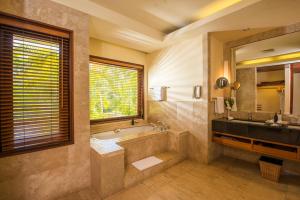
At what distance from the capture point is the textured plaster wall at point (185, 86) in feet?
9.25

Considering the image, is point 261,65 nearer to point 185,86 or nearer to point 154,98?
point 185,86

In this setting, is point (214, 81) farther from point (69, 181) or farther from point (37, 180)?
point (37, 180)

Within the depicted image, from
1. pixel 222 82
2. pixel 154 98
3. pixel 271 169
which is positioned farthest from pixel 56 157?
pixel 271 169

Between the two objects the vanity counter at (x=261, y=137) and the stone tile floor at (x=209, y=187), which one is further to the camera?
the vanity counter at (x=261, y=137)

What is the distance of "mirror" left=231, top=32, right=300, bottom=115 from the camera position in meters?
2.45

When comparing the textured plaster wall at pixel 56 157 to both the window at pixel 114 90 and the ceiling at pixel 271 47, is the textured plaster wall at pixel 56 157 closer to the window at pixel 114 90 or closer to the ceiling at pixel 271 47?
the window at pixel 114 90

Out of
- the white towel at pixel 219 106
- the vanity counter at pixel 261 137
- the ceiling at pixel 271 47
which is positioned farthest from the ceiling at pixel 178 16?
the vanity counter at pixel 261 137

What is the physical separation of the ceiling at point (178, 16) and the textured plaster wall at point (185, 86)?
345 millimetres

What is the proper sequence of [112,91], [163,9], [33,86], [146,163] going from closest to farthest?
[33,86], [163,9], [146,163], [112,91]

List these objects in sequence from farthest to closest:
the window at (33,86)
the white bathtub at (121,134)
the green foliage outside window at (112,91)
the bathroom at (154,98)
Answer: the green foliage outside window at (112,91), the white bathtub at (121,134), the bathroom at (154,98), the window at (33,86)

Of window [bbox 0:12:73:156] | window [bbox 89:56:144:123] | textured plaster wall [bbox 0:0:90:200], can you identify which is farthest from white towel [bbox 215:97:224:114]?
window [bbox 0:12:73:156]

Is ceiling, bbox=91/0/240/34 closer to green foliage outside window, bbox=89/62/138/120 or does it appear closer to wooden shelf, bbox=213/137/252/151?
green foliage outside window, bbox=89/62/138/120

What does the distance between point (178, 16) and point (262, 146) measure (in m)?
2.52

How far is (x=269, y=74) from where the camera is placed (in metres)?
2.69
